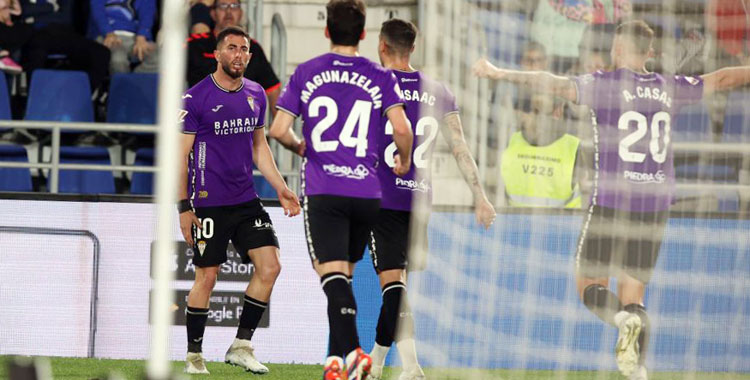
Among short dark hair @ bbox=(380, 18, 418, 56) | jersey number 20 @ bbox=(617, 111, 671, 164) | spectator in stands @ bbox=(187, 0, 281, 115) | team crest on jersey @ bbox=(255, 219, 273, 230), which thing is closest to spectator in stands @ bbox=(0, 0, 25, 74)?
spectator in stands @ bbox=(187, 0, 281, 115)

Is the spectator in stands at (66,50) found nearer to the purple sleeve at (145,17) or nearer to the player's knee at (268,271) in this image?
the purple sleeve at (145,17)

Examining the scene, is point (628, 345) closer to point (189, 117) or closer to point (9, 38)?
point (189, 117)

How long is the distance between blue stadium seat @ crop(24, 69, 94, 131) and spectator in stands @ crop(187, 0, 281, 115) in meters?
1.05

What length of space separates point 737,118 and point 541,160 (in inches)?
52.5

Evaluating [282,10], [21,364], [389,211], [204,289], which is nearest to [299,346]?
[204,289]

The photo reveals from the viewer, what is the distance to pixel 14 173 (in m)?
11.2

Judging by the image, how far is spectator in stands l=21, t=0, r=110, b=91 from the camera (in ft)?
38.2

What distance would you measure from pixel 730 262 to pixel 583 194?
4.67ft

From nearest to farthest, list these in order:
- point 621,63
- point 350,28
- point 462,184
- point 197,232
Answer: point 350,28 < point 621,63 < point 197,232 < point 462,184

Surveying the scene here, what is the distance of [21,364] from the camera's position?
393 cm

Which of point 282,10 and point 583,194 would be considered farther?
point 282,10

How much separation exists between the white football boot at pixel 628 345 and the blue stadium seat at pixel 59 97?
581cm

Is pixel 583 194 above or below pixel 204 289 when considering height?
above

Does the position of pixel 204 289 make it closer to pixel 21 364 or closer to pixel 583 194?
pixel 583 194
